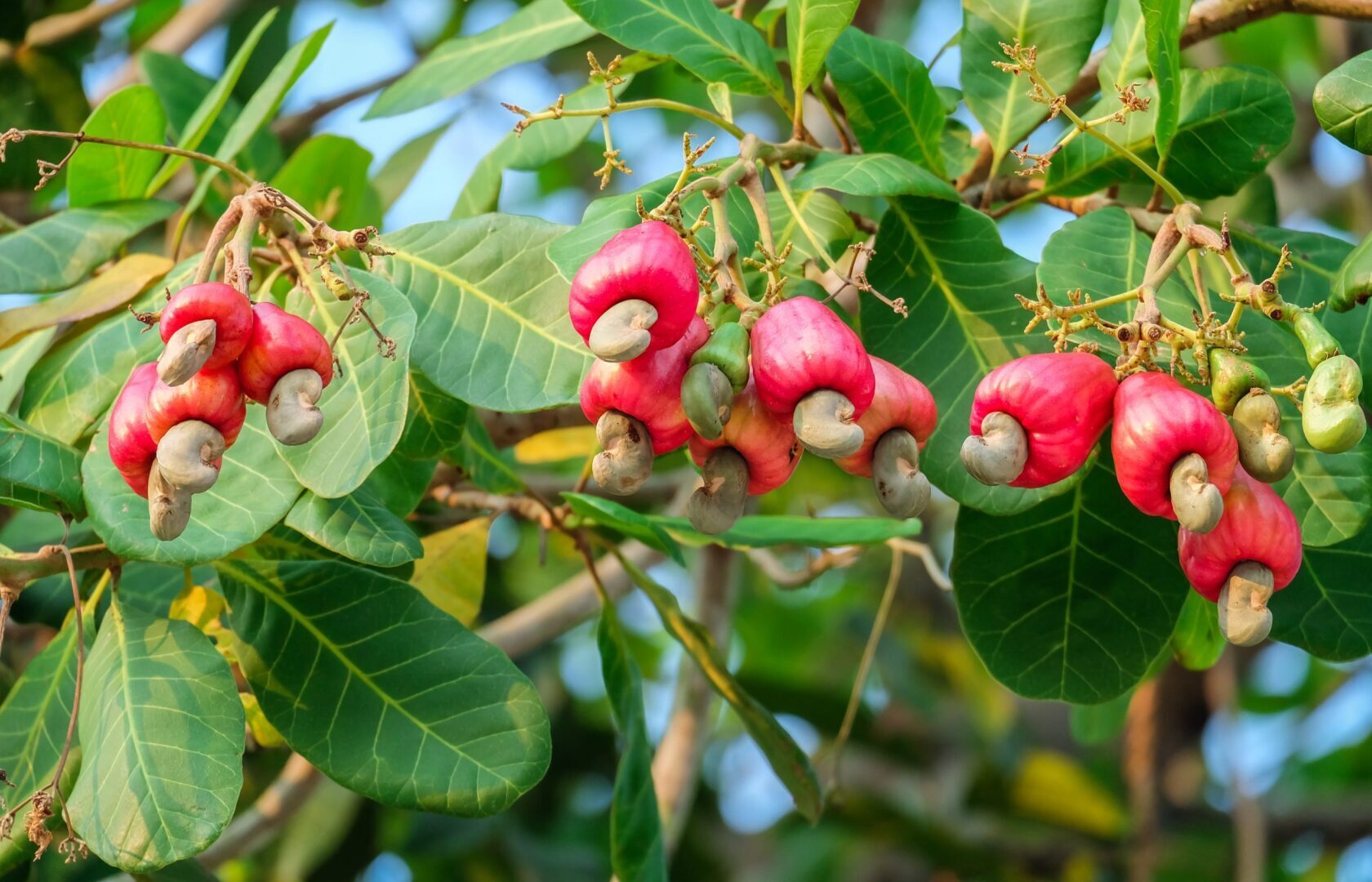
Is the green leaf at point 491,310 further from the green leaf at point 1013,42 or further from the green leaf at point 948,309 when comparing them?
the green leaf at point 1013,42

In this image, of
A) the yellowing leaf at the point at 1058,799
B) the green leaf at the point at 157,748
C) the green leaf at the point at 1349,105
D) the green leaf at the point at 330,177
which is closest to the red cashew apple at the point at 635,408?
the green leaf at the point at 157,748

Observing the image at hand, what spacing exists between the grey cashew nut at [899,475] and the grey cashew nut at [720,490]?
104 millimetres

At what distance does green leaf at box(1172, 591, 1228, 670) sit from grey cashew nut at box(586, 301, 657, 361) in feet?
3.28

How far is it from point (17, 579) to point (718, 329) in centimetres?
77

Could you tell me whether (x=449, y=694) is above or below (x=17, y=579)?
below

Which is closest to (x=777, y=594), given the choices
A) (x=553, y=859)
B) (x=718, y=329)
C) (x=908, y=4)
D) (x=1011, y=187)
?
(x=553, y=859)

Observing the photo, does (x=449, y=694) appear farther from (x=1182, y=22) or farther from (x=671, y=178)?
(x=1182, y=22)

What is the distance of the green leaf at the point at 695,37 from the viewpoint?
54.6 inches

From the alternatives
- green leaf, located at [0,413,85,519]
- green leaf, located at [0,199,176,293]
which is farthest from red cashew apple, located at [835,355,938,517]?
green leaf, located at [0,199,176,293]

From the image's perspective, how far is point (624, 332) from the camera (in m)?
0.99

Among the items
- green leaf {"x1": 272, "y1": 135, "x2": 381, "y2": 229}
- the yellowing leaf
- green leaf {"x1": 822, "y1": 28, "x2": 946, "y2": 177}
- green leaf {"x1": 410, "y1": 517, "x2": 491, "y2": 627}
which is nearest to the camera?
green leaf {"x1": 822, "y1": 28, "x2": 946, "y2": 177}

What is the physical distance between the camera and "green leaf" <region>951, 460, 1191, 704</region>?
1.41 metres

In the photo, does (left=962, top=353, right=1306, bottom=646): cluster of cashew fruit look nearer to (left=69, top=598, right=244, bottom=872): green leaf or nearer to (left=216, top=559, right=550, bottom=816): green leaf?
(left=216, top=559, right=550, bottom=816): green leaf

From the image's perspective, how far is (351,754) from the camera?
1.37 metres
